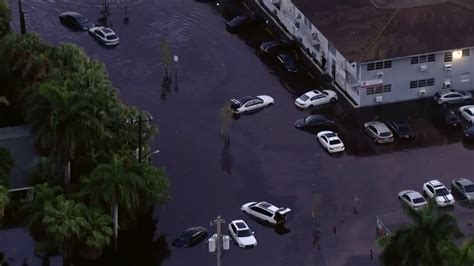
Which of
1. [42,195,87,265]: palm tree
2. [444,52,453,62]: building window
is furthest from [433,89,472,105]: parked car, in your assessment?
[42,195,87,265]: palm tree

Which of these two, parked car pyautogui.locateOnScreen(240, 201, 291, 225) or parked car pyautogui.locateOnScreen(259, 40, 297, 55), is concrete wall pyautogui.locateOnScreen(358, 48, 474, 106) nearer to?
parked car pyautogui.locateOnScreen(259, 40, 297, 55)

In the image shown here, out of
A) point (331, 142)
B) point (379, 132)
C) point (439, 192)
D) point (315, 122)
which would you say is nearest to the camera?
point (439, 192)

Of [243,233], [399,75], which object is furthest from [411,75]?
[243,233]

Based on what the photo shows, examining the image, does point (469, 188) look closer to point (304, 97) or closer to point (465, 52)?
point (465, 52)

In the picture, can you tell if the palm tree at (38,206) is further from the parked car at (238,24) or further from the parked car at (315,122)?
the parked car at (238,24)

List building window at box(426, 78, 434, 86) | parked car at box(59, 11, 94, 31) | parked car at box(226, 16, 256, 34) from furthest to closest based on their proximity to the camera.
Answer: parked car at box(226, 16, 256, 34) → parked car at box(59, 11, 94, 31) → building window at box(426, 78, 434, 86)

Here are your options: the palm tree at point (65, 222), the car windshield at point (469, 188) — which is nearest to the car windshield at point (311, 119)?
the car windshield at point (469, 188)
